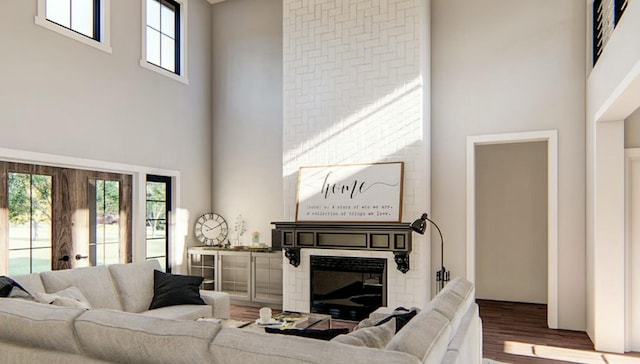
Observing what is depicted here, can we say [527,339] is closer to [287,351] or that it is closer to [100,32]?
[287,351]

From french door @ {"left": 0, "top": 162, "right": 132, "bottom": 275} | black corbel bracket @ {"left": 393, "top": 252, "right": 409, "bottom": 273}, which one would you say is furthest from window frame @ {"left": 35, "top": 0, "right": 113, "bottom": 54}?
black corbel bracket @ {"left": 393, "top": 252, "right": 409, "bottom": 273}

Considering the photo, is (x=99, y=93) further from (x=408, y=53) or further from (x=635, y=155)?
(x=635, y=155)

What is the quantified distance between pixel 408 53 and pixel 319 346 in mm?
4274

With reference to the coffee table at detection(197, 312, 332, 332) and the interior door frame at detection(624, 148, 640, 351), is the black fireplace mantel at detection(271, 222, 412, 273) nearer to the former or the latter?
the coffee table at detection(197, 312, 332, 332)

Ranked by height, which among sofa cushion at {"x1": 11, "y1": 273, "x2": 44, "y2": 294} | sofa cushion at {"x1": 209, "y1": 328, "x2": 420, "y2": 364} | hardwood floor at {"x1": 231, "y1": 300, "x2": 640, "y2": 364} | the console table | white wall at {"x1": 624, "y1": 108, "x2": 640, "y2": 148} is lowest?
hardwood floor at {"x1": 231, "y1": 300, "x2": 640, "y2": 364}

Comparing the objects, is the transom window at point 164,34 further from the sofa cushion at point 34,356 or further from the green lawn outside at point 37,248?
the sofa cushion at point 34,356

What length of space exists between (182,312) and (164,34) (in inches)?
161

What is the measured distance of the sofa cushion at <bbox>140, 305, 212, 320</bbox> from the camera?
158 inches

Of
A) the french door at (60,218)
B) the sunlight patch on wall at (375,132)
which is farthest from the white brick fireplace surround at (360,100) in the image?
the french door at (60,218)

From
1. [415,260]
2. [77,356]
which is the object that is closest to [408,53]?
[415,260]

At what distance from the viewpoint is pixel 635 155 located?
4.35m

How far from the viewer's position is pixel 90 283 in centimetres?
393

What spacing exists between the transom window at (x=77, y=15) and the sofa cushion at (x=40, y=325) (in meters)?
3.61

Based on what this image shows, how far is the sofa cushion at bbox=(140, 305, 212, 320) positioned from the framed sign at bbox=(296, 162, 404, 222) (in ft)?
5.86
